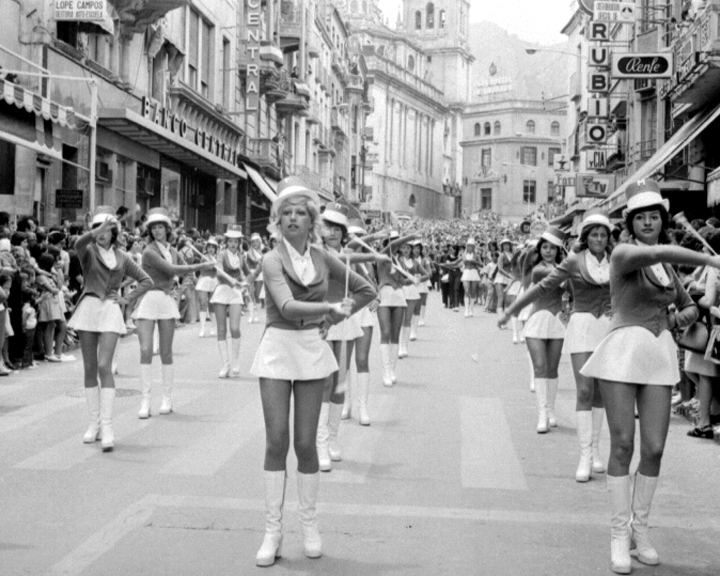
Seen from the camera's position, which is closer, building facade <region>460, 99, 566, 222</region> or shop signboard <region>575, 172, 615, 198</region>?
shop signboard <region>575, 172, 615, 198</region>

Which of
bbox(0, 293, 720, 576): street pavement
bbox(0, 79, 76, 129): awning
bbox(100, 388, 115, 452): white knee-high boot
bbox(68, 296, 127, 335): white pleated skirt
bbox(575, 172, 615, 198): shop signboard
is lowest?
bbox(0, 293, 720, 576): street pavement

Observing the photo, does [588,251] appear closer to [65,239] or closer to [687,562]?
[687,562]

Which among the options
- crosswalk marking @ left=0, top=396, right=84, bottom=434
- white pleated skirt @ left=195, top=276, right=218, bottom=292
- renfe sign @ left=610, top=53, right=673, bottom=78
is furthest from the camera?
renfe sign @ left=610, top=53, right=673, bottom=78

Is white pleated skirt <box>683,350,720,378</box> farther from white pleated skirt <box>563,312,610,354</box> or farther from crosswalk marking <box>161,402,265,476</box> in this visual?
crosswalk marking <box>161,402,265,476</box>

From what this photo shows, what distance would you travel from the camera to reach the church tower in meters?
141

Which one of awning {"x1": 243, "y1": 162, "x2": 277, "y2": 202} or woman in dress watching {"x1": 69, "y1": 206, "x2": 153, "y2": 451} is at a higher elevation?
awning {"x1": 243, "y1": 162, "x2": 277, "y2": 202}

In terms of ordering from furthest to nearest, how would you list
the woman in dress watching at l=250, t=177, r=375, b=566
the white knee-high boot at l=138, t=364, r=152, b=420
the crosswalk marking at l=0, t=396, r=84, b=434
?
the white knee-high boot at l=138, t=364, r=152, b=420, the crosswalk marking at l=0, t=396, r=84, b=434, the woman in dress watching at l=250, t=177, r=375, b=566

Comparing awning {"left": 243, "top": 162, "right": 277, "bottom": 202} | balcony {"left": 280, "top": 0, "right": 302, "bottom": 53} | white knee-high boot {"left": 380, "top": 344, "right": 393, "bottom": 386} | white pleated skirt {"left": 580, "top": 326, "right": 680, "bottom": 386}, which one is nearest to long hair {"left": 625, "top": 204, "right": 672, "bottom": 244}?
white pleated skirt {"left": 580, "top": 326, "right": 680, "bottom": 386}

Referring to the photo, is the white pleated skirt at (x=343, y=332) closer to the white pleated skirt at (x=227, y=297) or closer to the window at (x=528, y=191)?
the white pleated skirt at (x=227, y=297)

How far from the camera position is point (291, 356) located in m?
5.82

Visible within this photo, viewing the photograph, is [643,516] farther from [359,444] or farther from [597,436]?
[359,444]

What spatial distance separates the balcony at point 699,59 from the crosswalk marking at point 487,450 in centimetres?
1118

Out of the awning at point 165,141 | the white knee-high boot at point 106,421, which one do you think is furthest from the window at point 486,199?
the white knee-high boot at point 106,421

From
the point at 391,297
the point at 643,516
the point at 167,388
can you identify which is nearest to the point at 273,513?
the point at 643,516
